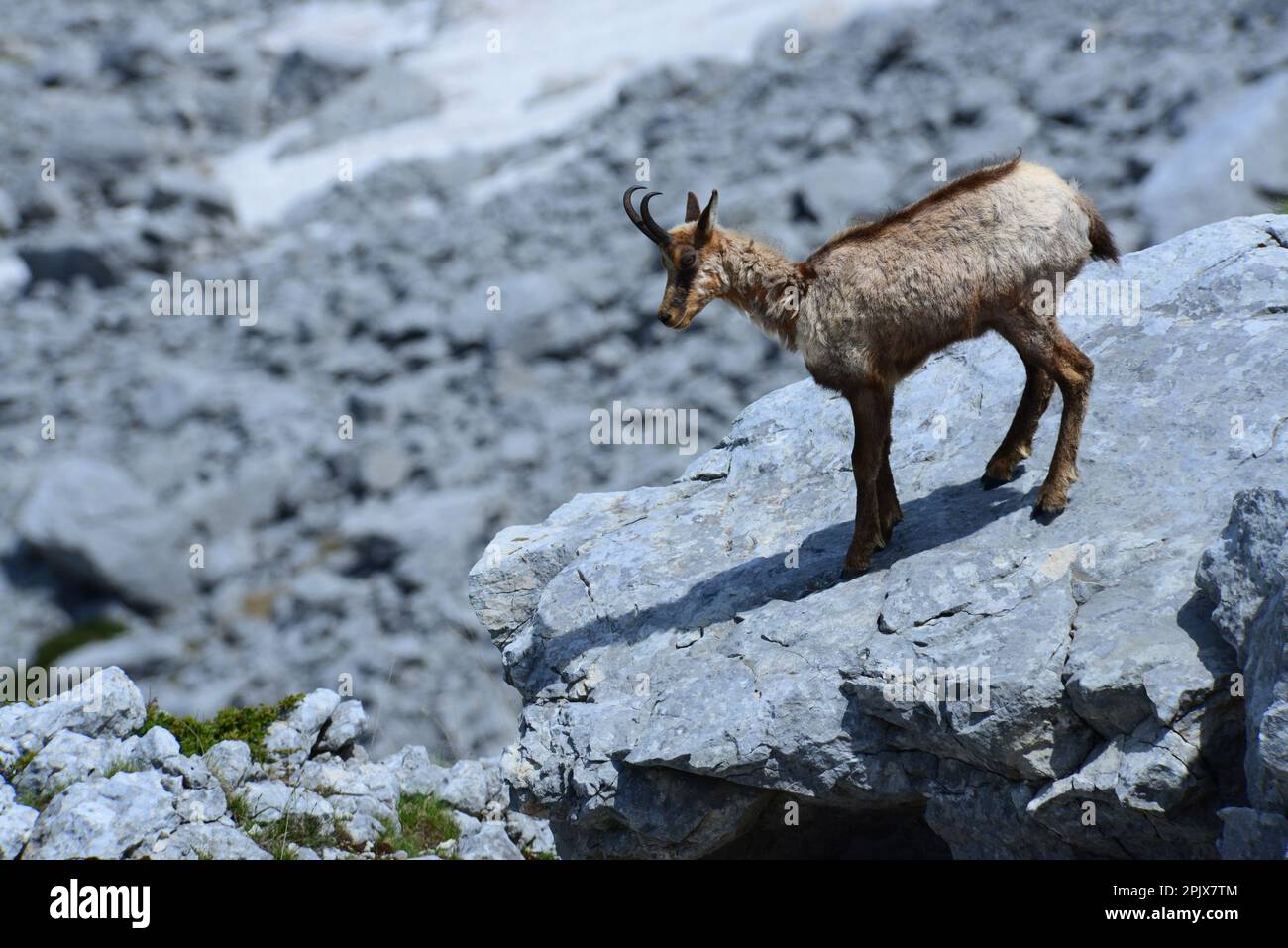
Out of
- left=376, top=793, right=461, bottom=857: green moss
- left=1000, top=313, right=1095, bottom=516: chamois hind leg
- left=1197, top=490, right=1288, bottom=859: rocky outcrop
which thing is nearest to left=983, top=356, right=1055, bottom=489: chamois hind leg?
left=1000, top=313, right=1095, bottom=516: chamois hind leg

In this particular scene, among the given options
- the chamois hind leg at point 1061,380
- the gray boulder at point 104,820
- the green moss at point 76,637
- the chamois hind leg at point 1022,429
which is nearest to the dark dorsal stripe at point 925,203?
the chamois hind leg at point 1061,380

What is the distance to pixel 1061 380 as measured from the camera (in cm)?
995

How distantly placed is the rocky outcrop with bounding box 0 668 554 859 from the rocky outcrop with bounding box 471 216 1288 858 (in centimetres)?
161

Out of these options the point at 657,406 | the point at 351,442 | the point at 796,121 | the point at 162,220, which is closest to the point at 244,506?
the point at 351,442

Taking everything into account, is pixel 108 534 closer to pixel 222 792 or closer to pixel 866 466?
pixel 222 792

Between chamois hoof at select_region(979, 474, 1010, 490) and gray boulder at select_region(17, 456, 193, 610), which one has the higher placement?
gray boulder at select_region(17, 456, 193, 610)

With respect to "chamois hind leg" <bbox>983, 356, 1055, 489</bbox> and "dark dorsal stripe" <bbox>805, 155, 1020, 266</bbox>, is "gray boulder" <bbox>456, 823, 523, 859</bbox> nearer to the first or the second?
"chamois hind leg" <bbox>983, 356, 1055, 489</bbox>

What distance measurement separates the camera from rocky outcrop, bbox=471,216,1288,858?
8242mm

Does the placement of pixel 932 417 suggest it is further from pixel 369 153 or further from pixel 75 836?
pixel 369 153

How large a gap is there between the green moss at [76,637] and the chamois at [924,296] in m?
30.5

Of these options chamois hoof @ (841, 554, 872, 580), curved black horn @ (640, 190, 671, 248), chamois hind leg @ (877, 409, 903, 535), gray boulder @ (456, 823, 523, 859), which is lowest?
gray boulder @ (456, 823, 523, 859)

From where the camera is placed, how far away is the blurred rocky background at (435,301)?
1305 inches

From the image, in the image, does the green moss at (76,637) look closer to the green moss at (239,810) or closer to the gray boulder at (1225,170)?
the green moss at (239,810)
